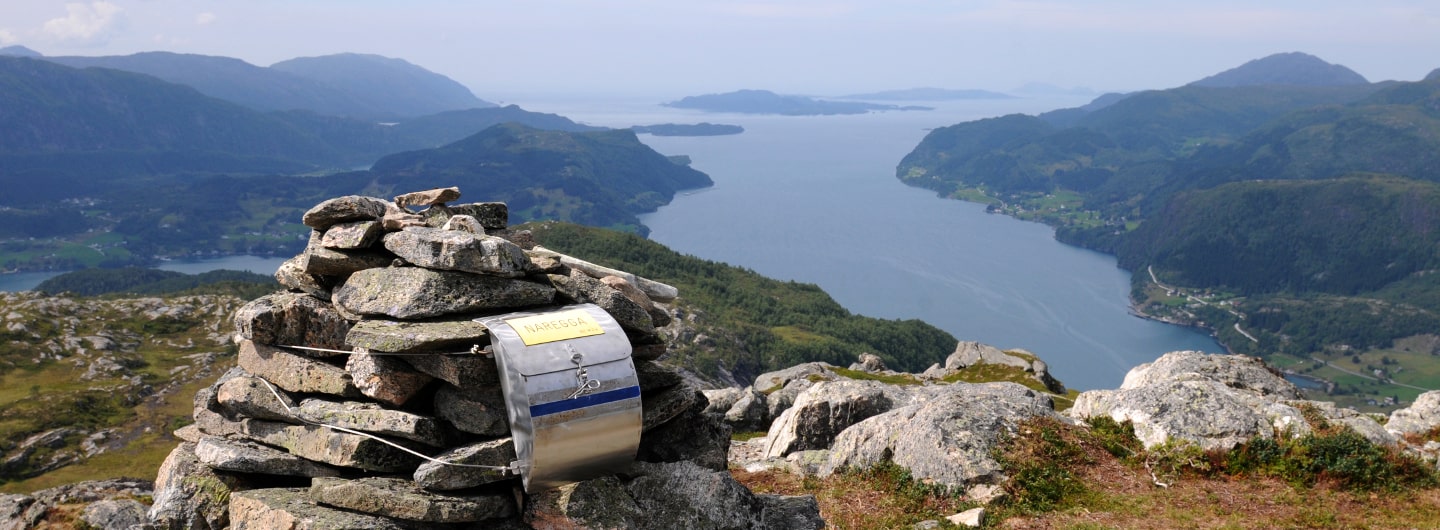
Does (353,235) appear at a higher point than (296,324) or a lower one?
higher

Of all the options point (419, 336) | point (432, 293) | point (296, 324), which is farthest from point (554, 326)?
point (296, 324)

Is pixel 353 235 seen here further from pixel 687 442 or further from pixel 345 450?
pixel 687 442

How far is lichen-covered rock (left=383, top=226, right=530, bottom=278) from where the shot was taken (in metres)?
13.9

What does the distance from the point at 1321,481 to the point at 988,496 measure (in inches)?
322

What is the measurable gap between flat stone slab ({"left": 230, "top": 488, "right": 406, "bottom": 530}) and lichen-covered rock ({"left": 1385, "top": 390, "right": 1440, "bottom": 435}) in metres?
31.3

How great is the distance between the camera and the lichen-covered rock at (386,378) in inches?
535

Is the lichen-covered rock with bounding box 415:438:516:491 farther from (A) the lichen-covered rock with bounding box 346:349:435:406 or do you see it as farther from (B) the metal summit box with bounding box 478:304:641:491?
(A) the lichen-covered rock with bounding box 346:349:435:406

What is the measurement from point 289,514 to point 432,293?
4.11m

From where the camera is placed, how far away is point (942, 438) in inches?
792

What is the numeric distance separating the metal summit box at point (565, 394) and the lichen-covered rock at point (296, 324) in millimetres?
3467

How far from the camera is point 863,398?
88.2 ft

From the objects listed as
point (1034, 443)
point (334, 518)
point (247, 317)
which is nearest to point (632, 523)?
point (334, 518)

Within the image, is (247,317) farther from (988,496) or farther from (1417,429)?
(1417,429)

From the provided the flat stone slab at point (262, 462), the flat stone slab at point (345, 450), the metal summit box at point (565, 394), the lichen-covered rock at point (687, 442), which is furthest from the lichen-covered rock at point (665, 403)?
the flat stone slab at point (262, 462)
